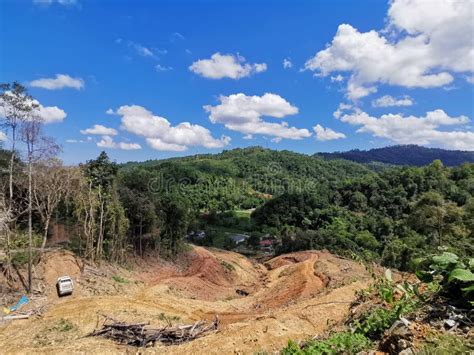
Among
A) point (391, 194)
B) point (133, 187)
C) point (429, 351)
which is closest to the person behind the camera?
point (429, 351)

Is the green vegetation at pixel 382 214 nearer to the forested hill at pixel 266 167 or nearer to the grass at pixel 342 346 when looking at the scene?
the grass at pixel 342 346

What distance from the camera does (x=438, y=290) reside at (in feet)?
16.3

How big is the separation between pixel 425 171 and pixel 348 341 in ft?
185

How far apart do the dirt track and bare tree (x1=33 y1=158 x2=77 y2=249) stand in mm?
2625

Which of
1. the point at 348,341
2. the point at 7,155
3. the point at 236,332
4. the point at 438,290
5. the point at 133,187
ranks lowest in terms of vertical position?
the point at 236,332

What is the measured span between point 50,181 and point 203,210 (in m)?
65.5

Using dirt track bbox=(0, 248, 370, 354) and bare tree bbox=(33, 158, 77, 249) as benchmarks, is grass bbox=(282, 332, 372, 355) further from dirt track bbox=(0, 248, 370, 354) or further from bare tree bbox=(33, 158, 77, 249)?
bare tree bbox=(33, 158, 77, 249)

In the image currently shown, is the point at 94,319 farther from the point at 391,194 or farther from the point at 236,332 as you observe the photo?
the point at 391,194

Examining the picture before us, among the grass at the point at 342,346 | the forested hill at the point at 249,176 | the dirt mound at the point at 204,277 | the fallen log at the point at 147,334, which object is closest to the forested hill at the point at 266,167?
the forested hill at the point at 249,176

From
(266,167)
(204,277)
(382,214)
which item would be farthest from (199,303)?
(266,167)

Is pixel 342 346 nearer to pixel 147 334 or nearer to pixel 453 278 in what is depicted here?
pixel 453 278

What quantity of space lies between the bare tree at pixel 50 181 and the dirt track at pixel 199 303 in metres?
2.63

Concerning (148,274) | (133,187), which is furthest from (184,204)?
(148,274)

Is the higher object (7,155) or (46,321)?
(7,155)
